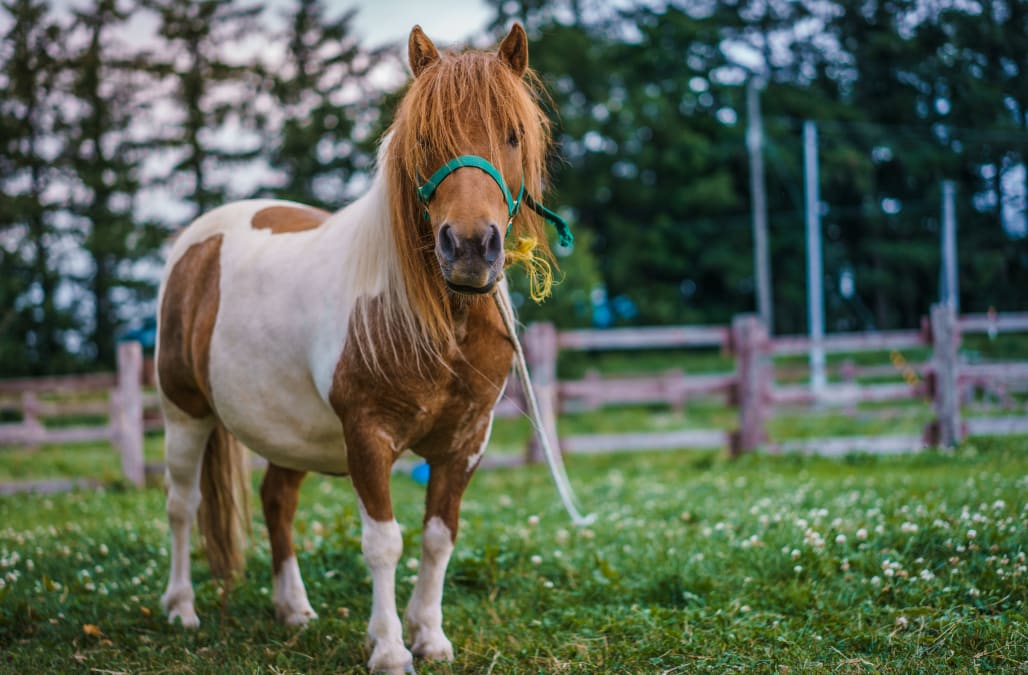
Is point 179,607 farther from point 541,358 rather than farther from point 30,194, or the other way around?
point 30,194

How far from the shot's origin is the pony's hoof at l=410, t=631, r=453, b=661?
3.12 m

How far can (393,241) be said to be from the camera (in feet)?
9.74

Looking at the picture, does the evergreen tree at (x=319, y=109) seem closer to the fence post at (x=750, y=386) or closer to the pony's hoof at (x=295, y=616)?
the fence post at (x=750, y=386)

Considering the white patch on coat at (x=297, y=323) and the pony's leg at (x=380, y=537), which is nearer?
the pony's leg at (x=380, y=537)

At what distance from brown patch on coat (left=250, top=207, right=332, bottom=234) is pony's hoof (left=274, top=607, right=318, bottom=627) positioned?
5.69ft

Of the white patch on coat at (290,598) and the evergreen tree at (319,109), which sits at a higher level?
the evergreen tree at (319,109)

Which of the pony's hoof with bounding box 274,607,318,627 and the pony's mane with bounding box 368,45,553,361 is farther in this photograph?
the pony's hoof with bounding box 274,607,318,627

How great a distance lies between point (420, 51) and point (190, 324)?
5.91ft

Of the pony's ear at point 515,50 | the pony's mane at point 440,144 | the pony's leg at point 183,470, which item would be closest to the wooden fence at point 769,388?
the pony's leg at point 183,470

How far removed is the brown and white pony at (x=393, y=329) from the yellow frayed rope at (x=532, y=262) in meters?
0.08

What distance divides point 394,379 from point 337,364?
0.25 meters

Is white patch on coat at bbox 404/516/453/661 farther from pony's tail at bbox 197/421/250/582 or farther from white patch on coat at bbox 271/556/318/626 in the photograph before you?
pony's tail at bbox 197/421/250/582

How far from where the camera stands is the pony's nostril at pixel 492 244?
248 centimetres

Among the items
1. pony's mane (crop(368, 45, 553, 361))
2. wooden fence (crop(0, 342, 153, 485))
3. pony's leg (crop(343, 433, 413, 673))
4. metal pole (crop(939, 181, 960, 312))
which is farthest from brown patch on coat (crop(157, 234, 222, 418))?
metal pole (crop(939, 181, 960, 312))
